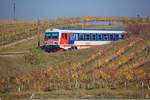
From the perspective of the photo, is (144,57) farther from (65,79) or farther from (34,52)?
(34,52)

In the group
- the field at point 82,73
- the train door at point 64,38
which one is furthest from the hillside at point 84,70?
the train door at point 64,38

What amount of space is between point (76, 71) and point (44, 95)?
9217 mm

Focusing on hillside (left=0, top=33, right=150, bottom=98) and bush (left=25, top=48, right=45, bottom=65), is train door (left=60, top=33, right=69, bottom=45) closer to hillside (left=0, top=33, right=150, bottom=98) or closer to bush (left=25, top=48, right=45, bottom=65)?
hillside (left=0, top=33, right=150, bottom=98)

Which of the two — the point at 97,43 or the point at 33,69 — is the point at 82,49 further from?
the point at 33,69

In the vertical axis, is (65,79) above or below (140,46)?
below

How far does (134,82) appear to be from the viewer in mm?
26062

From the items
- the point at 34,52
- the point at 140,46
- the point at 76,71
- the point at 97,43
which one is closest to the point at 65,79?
the point at 76,71

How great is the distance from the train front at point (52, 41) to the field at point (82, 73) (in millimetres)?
3402

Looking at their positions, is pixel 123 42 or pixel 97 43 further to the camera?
pixel 97 43

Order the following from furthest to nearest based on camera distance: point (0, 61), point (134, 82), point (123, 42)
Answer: point (123, 42) → point (0, 61) → point (134, 82)

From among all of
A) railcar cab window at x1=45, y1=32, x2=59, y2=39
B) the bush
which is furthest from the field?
railcar cab window at x1=45, y1=32, x2=59, y2=39

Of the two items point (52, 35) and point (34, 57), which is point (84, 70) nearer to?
point (34, 57)

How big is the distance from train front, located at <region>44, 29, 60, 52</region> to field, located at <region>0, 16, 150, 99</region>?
3.40m

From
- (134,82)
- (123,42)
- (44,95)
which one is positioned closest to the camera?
(44,95)
